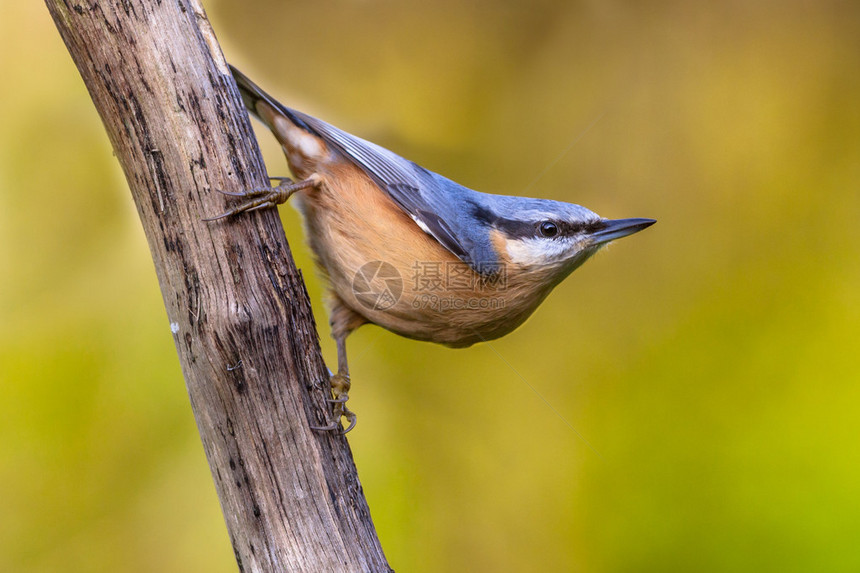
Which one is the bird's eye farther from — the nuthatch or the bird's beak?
the bird's beak

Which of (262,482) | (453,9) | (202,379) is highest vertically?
(453,9)

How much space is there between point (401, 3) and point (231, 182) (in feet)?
6.17

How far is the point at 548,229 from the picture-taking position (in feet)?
6.48

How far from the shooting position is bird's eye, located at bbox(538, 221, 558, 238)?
197 cm

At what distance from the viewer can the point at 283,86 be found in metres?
2.79

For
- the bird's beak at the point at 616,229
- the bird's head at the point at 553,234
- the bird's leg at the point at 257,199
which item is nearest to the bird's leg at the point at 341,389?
the bird's leg at the point at 257,199

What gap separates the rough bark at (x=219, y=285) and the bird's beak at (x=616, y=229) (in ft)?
3.34

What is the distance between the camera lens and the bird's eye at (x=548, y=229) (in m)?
1.97

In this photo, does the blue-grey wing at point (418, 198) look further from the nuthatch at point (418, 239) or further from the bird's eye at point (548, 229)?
the bird's eye at point (548, 229)

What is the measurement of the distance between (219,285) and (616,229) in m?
1.22

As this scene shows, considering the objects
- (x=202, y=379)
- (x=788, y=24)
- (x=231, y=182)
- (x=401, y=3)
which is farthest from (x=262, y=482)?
(x=788, y=24)

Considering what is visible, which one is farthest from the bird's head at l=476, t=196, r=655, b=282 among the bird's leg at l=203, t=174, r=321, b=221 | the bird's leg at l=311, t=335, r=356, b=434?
the bird's leg at l=203, t=174, r=321, b=221

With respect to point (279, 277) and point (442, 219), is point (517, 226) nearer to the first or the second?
point (442, 219)

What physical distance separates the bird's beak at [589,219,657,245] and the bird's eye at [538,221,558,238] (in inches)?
4.6
